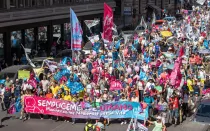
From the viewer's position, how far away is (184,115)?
64.4 feet

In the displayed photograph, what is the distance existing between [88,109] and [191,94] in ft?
16.0

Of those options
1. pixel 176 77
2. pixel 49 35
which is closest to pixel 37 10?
pixel 49 35

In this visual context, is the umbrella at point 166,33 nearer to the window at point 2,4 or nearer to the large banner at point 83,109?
the window at point 2,4

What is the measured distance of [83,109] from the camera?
745 inches

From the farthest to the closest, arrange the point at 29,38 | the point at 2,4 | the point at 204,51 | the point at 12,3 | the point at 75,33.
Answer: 1. the point at 29,38
2. the point at 12,3
3. the point at 2,4
4. the point at 204,51
5. the point at 75,33

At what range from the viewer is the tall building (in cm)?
3434

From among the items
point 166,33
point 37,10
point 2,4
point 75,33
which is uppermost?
point 2,4

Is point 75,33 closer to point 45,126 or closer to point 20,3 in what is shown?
point 45,126

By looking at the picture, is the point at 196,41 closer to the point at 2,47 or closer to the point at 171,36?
the point at 171,36

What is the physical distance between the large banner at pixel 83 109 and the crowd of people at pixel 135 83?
0.81 ft

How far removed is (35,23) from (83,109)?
20548 mm

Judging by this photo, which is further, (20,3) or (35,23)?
(35,23)

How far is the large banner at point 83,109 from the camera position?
60.3 feet

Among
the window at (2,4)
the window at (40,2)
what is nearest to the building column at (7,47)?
the window at (2,4)
